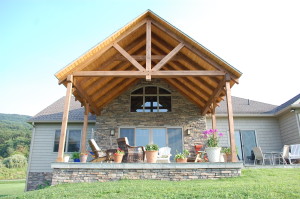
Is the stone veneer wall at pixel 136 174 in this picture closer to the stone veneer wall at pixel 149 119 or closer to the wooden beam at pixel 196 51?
the wooden beam at pixel 196 51

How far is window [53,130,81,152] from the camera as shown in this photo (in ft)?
39.0

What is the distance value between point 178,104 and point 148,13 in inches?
190

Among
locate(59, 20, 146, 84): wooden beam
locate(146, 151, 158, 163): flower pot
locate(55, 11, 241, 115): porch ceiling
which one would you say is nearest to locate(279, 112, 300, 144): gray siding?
locate(55, 11, 241, 115): porch ceiling

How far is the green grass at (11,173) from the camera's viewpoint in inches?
974

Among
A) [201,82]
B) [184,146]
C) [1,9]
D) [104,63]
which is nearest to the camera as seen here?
[104,63]

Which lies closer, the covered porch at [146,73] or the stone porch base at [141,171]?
the stone porch base at [141,171]

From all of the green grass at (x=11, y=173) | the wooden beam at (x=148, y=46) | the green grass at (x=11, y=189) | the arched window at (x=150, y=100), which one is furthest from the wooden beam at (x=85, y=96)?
the green grass at (x=11, y=173)

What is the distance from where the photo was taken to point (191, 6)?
30.7 feet

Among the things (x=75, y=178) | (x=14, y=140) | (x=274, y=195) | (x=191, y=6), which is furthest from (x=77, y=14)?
(x=14, y=140)

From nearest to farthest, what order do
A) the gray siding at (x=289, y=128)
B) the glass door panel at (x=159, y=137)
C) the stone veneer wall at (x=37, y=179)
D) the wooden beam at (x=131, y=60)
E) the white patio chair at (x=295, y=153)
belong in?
1. the wooden beam at (x=131, y=60)
2. the white patio chair at (x=295, y=153)
3. the gray siding at (x=289, y=128)
4. the stone veneer wall at (x=37, y=179)
5. the glass door panel at (x=159, y=137)

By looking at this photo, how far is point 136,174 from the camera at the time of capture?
6.77 meters

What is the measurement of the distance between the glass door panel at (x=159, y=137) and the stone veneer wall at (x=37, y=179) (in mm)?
5114

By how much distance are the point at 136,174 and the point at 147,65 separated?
340 centimetres

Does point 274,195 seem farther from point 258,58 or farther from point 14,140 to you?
point 14,140
